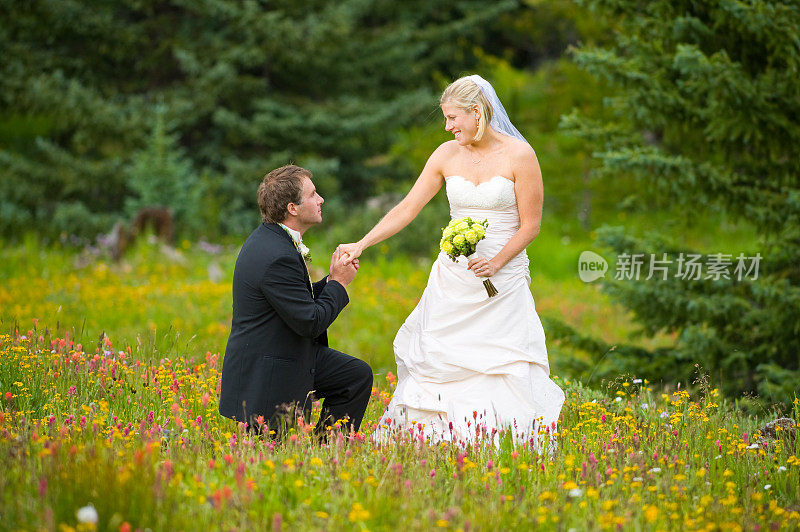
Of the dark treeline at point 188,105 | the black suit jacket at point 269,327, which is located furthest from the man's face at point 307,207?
the dark treeline at point 188,105

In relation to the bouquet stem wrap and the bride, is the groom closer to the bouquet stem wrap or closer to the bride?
the bride

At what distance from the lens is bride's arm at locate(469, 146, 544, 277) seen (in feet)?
17.1

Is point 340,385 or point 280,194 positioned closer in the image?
point 280,194

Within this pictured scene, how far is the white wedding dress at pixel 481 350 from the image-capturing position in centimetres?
Answer: 524

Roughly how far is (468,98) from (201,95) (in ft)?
37.6

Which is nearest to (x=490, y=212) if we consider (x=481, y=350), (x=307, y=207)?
(x=481, y=350)

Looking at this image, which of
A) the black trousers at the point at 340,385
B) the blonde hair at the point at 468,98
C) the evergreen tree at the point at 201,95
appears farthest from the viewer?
the evergreen tree at the point at 201,95

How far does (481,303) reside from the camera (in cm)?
538

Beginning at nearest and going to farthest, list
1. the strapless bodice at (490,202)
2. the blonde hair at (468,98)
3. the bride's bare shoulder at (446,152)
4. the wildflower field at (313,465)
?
1. the wildflower field at (313,465)
2. the blonde hair at (468,98)
3. the strapless bodice at (490,202)
4. the bride's bare shoulder at (446,152)

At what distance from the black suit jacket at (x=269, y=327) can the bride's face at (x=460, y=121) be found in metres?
1.31

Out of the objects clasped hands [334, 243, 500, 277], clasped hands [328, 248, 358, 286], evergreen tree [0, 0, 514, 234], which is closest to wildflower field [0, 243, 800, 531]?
clasped hands [328, 248, 358, 286]

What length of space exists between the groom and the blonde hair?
1.07 m

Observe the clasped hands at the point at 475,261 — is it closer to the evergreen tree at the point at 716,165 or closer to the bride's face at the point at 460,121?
the bride's face at the point at 460,121

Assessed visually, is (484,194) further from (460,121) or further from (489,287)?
(489,287)
